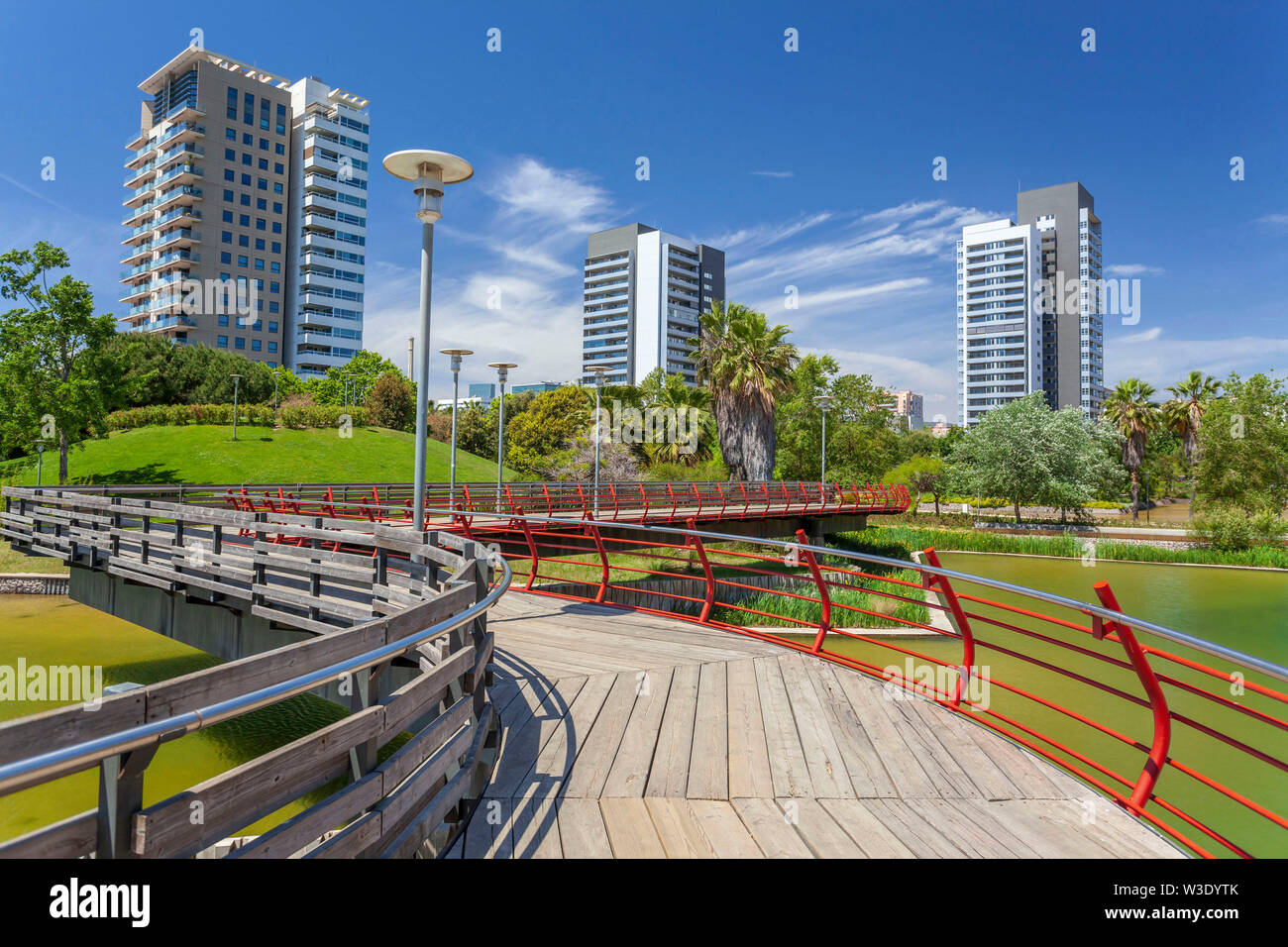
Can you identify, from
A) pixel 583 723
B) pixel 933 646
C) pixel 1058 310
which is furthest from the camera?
pixel 1058 310

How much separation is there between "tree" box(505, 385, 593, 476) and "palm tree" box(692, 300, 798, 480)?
14365 millimetres

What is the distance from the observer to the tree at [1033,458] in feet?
156

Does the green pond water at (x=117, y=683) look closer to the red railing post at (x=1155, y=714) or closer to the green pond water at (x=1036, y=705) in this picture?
the green pond water at (x=1036, y=705)

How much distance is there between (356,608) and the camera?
7391 millimetres

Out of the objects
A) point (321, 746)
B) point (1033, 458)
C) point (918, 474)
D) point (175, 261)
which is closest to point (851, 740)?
point (321, 746)

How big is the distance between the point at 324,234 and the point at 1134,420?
3829 inches

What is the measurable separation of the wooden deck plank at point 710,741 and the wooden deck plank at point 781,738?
29 cm

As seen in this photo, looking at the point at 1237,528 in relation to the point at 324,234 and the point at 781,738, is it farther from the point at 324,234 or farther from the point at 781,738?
the point at 324,234

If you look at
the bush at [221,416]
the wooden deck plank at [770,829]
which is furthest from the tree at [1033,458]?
the wooden deck plank at [770,829]

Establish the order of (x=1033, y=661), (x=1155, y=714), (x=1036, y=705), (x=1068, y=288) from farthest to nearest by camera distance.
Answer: (x=1068, y=288) → (x=1036, y=705) → (x=1033, y=661) → (x=1155, y=714)

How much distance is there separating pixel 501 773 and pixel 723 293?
429 feet

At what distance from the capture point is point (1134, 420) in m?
57.9

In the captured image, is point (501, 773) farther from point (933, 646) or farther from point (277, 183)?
point (277, 183)
